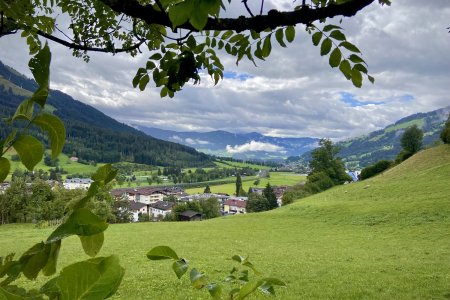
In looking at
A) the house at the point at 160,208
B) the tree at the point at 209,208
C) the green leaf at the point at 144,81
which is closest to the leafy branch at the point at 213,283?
the green leaf at the point at 144,81

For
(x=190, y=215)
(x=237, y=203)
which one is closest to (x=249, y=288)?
(x=190, y=215)

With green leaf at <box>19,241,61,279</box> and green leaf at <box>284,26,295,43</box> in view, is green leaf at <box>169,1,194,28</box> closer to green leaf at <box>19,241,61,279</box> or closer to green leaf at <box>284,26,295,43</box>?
green leaf at <box>19,241,61,279</box>

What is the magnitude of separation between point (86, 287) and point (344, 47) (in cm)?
131

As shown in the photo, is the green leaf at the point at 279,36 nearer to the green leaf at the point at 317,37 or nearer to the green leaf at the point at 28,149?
the green leaf at the point at 317,37

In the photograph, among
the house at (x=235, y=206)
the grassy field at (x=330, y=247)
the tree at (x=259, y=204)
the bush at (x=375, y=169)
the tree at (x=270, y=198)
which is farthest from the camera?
the house at (x=235, y=206)

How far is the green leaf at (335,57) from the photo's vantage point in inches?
57.3

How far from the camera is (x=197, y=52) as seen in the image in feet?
6.53

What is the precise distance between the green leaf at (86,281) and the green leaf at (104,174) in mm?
283

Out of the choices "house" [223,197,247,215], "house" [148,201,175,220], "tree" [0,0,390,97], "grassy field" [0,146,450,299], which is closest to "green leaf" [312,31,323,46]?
"tree" [0,0,390,97]

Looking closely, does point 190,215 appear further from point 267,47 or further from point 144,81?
point 267,47

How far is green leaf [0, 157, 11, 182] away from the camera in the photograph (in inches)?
21.7

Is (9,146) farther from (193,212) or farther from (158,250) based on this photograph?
(193,212)

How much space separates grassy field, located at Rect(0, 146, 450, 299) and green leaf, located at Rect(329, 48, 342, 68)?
3.35 meters

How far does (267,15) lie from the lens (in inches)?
56.7
